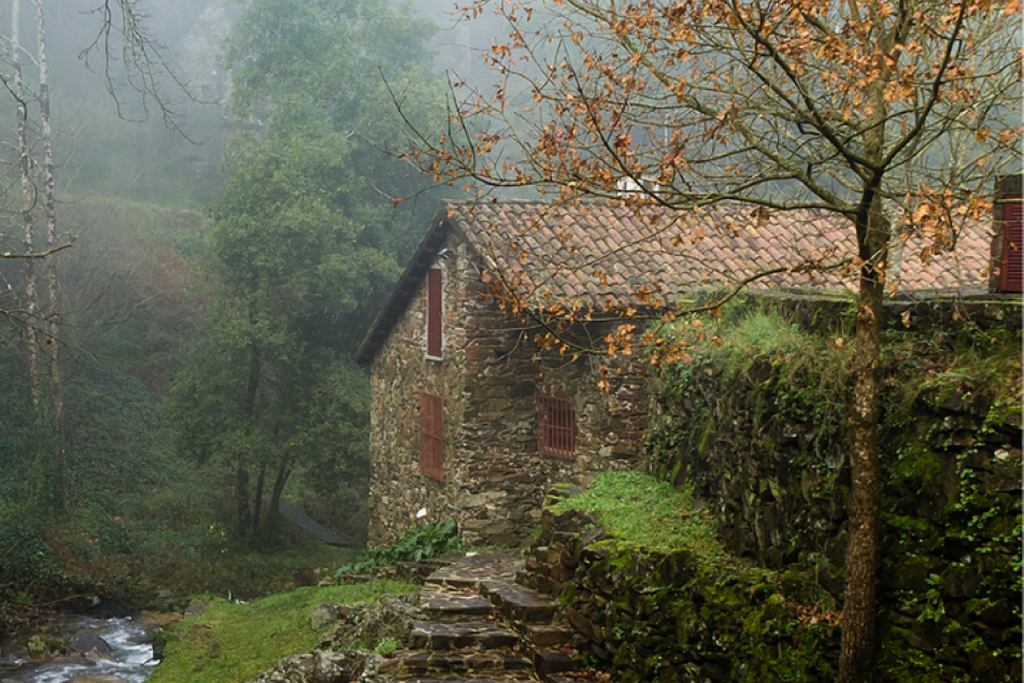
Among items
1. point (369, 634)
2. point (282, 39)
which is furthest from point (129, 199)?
point (369, 634)

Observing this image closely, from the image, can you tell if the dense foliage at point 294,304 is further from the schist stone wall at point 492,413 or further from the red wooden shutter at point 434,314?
the schist stone wall at point 492,413

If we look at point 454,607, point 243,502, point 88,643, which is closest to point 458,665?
point 454,607

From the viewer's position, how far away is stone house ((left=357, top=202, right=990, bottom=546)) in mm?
12117

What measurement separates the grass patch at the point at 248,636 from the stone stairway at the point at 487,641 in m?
2.81

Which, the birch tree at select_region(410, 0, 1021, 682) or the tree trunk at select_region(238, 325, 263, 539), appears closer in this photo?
the birch tree at select_region(410, 0, 1021, 682)

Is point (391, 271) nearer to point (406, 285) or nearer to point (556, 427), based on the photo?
point (406, 285)

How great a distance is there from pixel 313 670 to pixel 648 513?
3821 millimetres

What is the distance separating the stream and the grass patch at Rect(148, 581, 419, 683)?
487mm

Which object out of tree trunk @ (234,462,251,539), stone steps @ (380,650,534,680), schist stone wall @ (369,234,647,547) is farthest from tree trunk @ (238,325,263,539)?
stone steps @ (380,650,534,680)

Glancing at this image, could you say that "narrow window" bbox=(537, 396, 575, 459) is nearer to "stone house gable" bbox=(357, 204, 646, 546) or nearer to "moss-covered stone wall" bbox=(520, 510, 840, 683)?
"stone house gable" bbox=(357, 204, 646, 546)

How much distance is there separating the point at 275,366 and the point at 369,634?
12081 millimetres

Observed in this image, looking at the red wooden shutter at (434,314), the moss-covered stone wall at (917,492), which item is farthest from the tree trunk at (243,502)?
the moss-covered stone wall at (917,492)

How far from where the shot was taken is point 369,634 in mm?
10234

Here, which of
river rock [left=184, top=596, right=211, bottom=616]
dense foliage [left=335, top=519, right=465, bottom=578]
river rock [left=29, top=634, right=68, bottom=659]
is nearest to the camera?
river rock [left=29, top=634, right=68, bottom=659]
